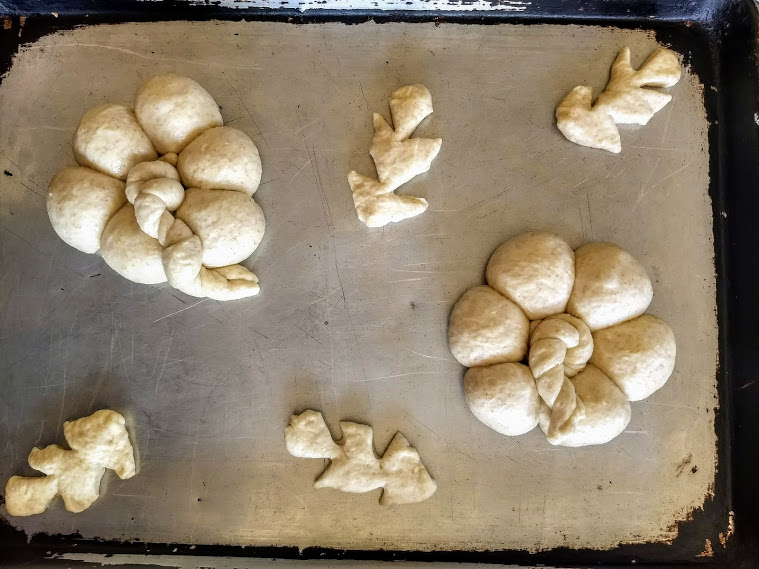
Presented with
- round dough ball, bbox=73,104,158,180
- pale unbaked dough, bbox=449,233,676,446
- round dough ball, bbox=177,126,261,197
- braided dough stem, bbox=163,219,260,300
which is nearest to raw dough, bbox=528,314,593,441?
pale unbaked dough, bbox=449,233,676,446

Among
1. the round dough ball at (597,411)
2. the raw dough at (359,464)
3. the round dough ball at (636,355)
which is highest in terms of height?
the round dough ball at (636,355)

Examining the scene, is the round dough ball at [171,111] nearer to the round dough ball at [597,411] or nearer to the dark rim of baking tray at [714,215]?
the dark rim of baking tray at [714,215]

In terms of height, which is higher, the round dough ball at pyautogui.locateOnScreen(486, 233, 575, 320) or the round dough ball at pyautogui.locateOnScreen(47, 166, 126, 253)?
the round dough ball at pyautogui.locateOnScreen(47, 166, 126, 253)

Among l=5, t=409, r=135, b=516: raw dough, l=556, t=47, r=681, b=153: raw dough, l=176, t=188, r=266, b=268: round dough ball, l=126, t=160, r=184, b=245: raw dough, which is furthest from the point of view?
l=556, t=47, r=681, b=153: raw dough

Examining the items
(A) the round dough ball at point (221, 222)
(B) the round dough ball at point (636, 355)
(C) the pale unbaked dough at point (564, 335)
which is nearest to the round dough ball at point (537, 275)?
(C) the pale unbaked dough at point (564, 335)

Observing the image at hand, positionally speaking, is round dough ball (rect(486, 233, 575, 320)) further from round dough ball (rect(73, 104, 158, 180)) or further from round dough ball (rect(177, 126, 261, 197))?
round dough ball (rect(73, 104, 158, 180))

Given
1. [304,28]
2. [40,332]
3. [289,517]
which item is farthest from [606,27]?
[40,332]

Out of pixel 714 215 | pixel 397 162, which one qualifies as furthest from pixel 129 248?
pixel 714 215
